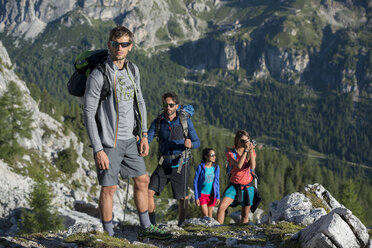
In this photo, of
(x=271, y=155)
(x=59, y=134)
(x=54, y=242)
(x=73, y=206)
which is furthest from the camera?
(x=271, y=155)

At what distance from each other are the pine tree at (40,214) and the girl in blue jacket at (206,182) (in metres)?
18.1

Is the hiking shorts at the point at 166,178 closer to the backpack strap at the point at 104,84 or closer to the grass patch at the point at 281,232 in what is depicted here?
the grass patch at the point at 281,232

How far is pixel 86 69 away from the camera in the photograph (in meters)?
6.59

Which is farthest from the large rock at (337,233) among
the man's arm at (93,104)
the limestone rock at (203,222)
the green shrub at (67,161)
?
the green shrub at (67,161)

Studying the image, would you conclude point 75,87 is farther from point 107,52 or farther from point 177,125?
point 177,125

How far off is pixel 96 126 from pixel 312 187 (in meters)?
8.96

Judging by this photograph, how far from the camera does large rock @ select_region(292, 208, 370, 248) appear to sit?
19.2 ft

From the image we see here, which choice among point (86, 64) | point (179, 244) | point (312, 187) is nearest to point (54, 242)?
point (179, 244)

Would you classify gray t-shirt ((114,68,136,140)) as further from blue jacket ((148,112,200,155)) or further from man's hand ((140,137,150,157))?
blue jacket ((148,112,200,155))

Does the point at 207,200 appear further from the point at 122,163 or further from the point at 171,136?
the point at 122,163

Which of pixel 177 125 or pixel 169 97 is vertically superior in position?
pixel 169 97

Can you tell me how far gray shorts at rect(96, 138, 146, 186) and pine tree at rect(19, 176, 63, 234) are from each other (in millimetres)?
21374

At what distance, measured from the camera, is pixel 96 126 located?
6.63m

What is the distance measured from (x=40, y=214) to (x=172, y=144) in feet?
70.3
